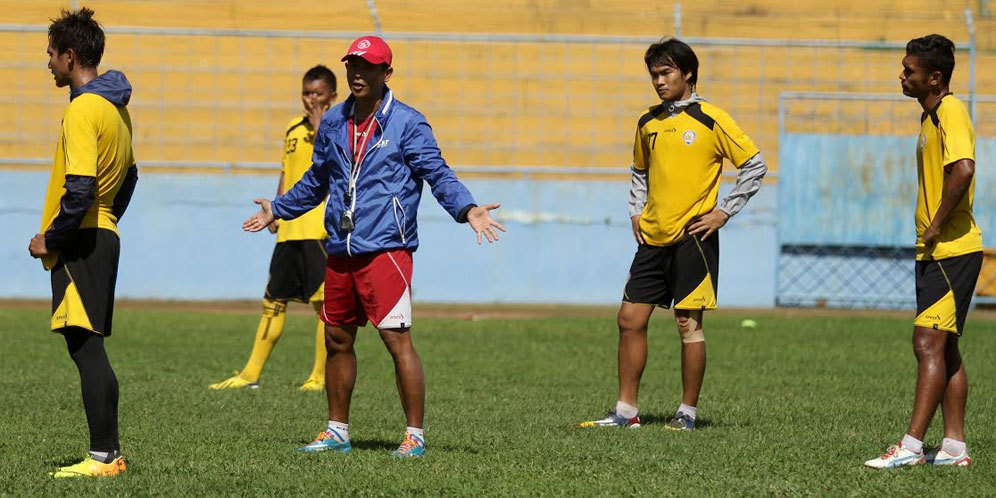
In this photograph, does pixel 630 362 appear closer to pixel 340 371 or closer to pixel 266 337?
pixel 340 371

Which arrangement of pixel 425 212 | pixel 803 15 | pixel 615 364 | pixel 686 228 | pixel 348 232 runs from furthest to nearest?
pixel 803 15, pixel 425 212, pixel 615 364, pixel 686 228, pixel 348 232

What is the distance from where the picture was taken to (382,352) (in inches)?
467

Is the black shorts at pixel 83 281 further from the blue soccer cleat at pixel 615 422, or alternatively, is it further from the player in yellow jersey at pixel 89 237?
the blue soccer cleat at pixel 615 422

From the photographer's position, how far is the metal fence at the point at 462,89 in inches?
687

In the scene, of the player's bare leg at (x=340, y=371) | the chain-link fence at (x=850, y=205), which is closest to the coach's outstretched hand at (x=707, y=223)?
the player's bare leg at (x=340, y=371)

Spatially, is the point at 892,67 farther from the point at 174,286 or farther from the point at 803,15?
the point at 174,286

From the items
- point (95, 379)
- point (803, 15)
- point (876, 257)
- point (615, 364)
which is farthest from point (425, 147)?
point (803, 15)

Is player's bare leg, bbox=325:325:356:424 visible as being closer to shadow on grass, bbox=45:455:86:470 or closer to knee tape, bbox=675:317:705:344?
shadow on grass, bbox=45:455:86:470

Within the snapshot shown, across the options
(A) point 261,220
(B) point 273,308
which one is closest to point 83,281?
(A) point 261,220

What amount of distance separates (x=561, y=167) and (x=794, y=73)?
3.12 meters

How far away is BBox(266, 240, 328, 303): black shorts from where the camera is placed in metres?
9.92

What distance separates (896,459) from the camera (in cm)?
636

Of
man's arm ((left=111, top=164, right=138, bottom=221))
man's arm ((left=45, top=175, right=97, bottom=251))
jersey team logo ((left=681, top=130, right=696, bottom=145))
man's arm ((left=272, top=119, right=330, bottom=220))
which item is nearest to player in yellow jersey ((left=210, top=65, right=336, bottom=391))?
man's arm ((left=272, top=119, right=330, bottom=220))

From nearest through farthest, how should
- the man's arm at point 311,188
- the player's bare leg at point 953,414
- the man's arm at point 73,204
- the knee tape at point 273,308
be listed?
the man's arm at point 73,204 → the player's bare leg at point 953,414 → the man's arm at point 311,188 → the knee tape at point 273,308
